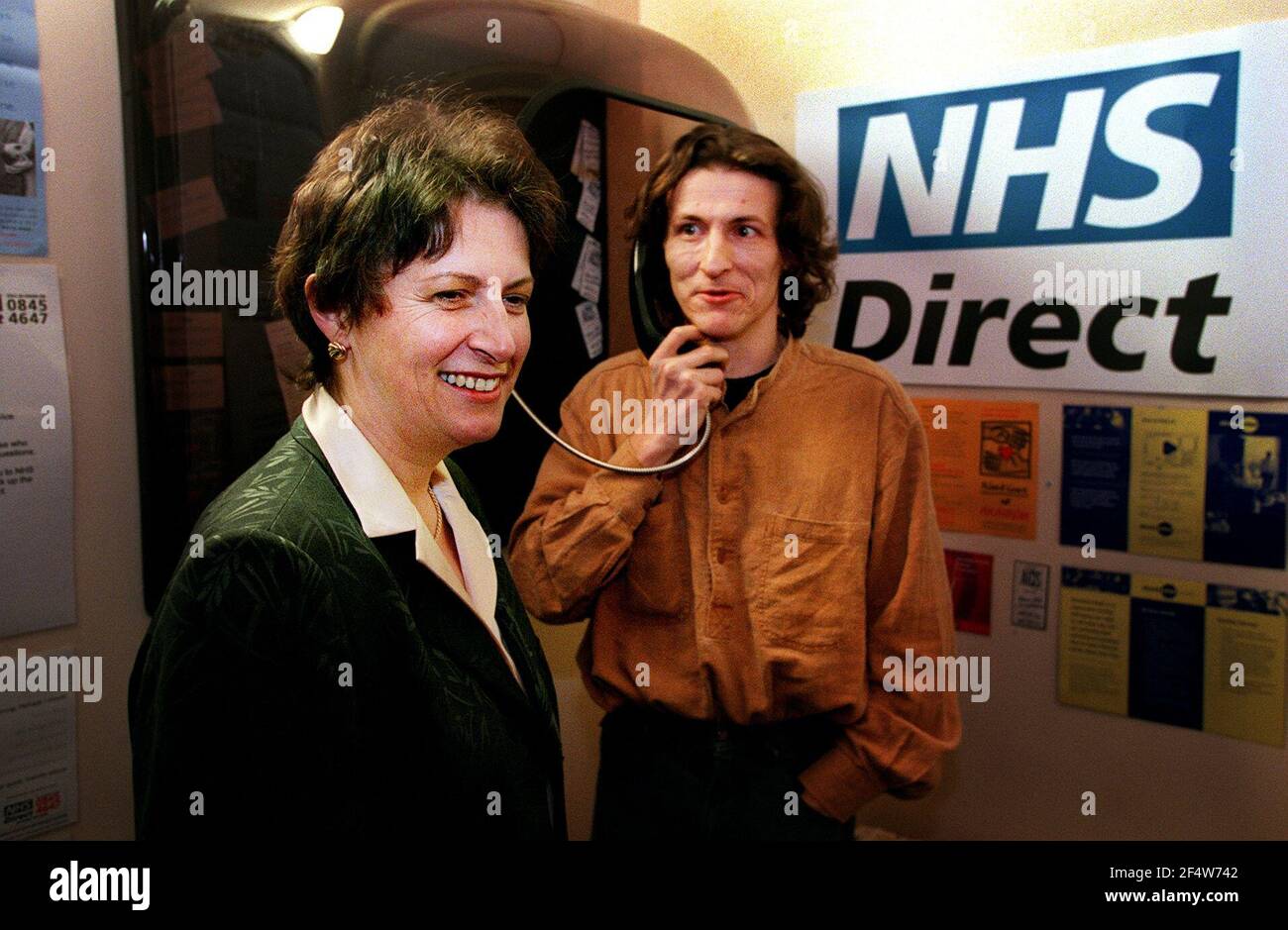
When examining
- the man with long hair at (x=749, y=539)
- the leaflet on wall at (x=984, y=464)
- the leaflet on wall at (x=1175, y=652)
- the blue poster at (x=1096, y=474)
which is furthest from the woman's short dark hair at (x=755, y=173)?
the leaflet on wall at (x=1175, y=652)

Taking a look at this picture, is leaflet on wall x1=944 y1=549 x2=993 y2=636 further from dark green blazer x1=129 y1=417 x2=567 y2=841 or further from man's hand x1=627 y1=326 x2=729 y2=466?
dark green blazer x1=129 y1=417 x2=567 y2=841

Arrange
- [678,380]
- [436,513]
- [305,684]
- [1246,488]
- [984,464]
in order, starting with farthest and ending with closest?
[984,464] → [1246,488] → [678,380] → [436,513] → [305,684]

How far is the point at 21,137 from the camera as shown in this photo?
83 cm

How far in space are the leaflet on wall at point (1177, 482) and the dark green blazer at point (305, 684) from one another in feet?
2.64

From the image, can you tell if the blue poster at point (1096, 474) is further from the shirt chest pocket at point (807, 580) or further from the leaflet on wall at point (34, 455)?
the leaflet on wall at point (34, 455)

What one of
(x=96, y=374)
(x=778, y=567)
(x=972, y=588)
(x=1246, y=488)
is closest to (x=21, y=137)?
(x=96, y=374)

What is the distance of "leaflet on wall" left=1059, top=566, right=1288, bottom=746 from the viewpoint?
108cm

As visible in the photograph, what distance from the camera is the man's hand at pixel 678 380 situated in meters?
0.93

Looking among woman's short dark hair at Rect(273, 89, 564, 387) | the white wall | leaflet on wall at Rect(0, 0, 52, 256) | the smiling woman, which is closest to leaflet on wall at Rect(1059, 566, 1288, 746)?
the smiling woman

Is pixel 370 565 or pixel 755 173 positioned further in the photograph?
pixel 755 173

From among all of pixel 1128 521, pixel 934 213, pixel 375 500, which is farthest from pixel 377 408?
pixel 1128 521

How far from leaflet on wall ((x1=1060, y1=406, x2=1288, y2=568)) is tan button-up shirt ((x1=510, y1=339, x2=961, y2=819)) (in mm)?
290

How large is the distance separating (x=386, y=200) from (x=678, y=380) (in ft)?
1.12

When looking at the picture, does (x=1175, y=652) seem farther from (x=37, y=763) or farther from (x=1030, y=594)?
(x=37, y=763)
